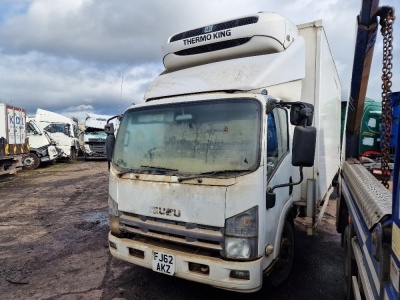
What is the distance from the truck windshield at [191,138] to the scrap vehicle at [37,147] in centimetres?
1379

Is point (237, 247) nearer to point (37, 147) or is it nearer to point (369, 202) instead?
point (369, 202)

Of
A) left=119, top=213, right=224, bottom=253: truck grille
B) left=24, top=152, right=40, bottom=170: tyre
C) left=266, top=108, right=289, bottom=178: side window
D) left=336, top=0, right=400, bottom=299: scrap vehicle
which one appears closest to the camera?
left=336, top=0, right=400, bottom=299: scrap vehicle

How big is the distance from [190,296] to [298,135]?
2100mm

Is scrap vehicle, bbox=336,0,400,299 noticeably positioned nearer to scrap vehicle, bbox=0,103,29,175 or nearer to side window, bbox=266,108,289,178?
side window, bbox=266,108,289,178

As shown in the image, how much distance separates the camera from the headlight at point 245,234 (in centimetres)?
262

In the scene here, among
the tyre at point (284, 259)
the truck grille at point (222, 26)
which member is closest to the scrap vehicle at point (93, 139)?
the truck grille at point (222, 26)

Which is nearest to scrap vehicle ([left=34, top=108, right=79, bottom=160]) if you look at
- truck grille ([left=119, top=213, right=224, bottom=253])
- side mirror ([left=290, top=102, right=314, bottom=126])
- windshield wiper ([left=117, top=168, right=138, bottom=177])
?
windshield wiper ([left=117, top=168, right=138, bottom=177])

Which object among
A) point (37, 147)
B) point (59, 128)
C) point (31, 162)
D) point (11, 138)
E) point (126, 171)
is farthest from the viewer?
point (59, 128)

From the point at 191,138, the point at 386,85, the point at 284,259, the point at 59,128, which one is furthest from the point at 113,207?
the point at 59,128

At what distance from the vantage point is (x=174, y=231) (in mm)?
2859

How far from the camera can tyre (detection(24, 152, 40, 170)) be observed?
49.3ft

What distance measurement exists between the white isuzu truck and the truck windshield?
0.03 ft

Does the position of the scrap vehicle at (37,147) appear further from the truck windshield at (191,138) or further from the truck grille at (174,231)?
the truck grille at (174,231)

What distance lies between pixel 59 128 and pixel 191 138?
57.1 ft
